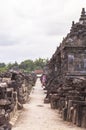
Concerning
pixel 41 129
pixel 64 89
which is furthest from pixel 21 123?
pixel 64 89

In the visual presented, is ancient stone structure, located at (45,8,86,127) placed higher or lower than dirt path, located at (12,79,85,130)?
higher

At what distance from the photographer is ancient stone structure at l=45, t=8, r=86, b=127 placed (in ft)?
64.5

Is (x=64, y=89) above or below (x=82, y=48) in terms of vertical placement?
below

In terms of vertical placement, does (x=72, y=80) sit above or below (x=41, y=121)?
above

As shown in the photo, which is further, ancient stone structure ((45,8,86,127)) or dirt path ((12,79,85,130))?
ancient stone structure ((45,8,86,127))

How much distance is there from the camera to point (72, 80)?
21953mm

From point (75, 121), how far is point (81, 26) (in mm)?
15553

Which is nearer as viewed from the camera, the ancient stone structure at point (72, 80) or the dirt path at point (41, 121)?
the dirt path at point (41, 121)

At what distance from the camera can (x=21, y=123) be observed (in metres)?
→ 19.8

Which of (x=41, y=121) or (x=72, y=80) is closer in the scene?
(x=41, y=121)

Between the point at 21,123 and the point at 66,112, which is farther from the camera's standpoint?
the point at 66,112

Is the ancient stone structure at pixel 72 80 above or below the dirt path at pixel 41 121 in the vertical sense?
above

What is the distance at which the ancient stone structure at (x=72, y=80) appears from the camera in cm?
1966

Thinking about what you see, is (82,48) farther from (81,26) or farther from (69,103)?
(69,103)
